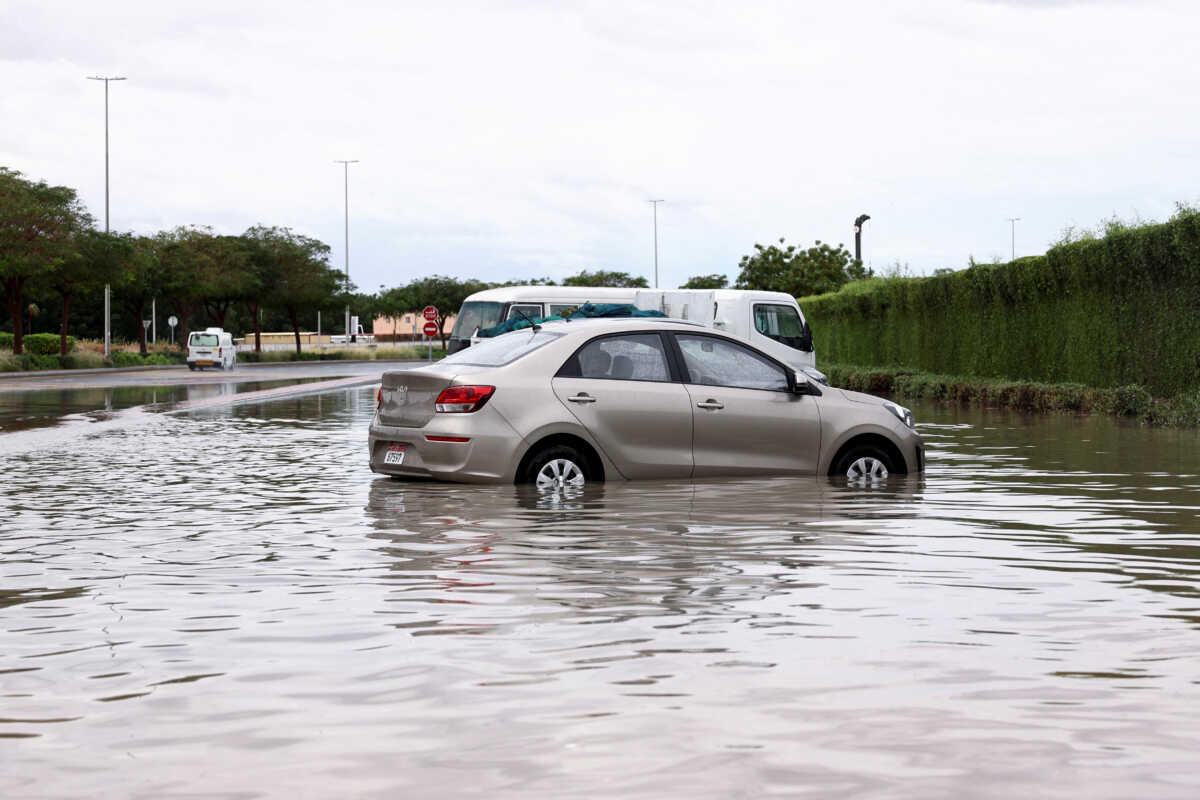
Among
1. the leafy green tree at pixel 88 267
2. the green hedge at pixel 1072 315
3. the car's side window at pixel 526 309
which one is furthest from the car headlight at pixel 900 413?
the leafy green tree at pixel 88 267

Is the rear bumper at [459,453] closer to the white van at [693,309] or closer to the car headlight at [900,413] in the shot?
the car headlight at [900,413]

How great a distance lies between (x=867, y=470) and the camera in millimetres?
13844

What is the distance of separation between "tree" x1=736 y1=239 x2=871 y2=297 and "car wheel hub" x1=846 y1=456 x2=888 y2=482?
80.0m

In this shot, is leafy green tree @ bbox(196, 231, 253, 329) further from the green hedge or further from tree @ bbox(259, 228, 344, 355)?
the green hedge

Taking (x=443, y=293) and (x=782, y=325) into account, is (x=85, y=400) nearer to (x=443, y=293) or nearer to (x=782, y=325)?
(x=782, y=325)

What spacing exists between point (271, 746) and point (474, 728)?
2.22ft

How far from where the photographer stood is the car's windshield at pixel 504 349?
43.4ft

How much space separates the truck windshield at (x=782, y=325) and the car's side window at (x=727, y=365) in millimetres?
17253

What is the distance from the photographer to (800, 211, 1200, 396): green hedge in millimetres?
23422

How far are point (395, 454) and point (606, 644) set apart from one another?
22.4 ft

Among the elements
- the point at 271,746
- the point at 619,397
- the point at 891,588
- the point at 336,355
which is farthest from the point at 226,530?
the point at 336,355

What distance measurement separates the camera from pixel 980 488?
13773 mm

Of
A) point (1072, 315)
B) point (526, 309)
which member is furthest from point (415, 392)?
point (526, 309)

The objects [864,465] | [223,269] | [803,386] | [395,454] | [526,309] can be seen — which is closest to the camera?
[395,454]
